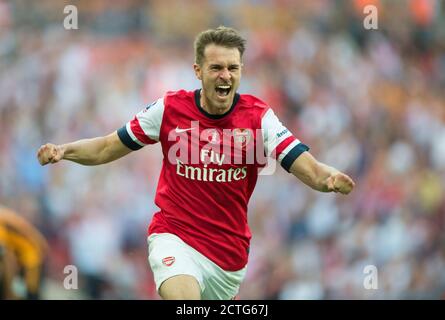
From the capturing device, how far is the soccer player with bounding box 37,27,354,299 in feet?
23.2

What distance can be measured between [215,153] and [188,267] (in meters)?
0.88

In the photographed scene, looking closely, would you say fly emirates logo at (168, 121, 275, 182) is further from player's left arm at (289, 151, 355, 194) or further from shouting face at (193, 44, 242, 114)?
player's left arm at (289, 151, 355, 194)

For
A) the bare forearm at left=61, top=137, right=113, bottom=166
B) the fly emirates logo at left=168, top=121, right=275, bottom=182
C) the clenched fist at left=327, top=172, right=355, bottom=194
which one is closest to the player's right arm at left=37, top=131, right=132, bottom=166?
the bare forearm at left=61, top=137, right=113, bottom=166

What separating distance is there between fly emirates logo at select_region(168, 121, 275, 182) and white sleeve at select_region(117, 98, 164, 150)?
8.9 inches

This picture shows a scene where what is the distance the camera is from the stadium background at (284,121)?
13.3 m

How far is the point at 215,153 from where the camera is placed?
23.6ft

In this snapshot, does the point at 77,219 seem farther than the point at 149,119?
Yes

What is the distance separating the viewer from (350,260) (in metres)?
13.5

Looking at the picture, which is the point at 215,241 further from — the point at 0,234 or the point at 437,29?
the point at 437,29

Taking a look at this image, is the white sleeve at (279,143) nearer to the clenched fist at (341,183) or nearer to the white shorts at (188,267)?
the clenched fist at (341,183)

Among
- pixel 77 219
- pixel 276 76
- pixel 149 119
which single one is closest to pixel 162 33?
pixel 276 76

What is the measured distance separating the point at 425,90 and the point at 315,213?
288cm

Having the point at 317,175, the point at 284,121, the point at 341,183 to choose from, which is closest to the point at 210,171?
the point at 317,175

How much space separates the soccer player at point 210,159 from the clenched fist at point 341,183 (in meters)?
0.39
